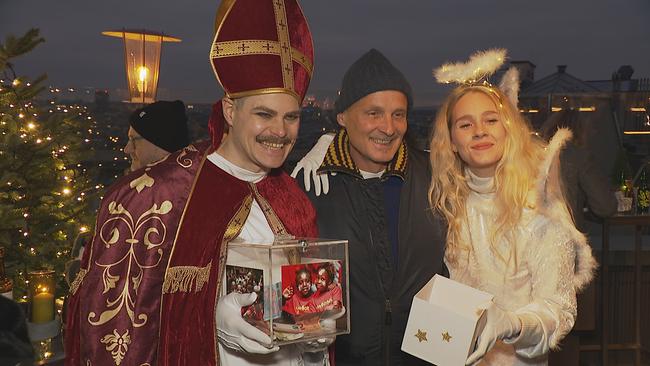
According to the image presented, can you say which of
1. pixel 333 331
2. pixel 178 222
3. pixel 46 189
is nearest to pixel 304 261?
pixel 333 331

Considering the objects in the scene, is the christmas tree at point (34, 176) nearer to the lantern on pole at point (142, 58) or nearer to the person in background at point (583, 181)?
the lantern on pole at point (142, 58)

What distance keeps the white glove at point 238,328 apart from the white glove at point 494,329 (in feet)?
1.95

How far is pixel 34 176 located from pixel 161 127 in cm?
87

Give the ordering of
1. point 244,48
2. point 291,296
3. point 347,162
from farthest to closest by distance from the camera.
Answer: point 347,162 < point 244,48 < point 291,296

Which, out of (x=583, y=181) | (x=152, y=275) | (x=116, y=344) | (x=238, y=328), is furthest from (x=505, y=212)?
(x=583, y=181)

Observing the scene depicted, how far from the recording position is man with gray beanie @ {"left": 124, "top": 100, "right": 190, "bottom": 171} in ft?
12.8

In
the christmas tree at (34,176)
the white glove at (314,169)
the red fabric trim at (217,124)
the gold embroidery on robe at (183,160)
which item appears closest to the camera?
the gold embroidery on robe at (183,160)

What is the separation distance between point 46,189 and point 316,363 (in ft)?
8.80

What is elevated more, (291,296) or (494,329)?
(291,296)


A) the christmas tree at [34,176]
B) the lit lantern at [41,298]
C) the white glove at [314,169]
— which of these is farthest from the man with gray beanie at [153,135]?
the white glove at [314,169]

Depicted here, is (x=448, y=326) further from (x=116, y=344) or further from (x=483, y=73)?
(x=483, y=73)

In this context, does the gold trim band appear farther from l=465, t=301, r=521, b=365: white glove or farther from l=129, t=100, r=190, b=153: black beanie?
l=129, t=100, r=190, b=153: black beanie

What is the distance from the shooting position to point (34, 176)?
4.03 metres

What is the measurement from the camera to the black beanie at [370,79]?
258 centimetres
